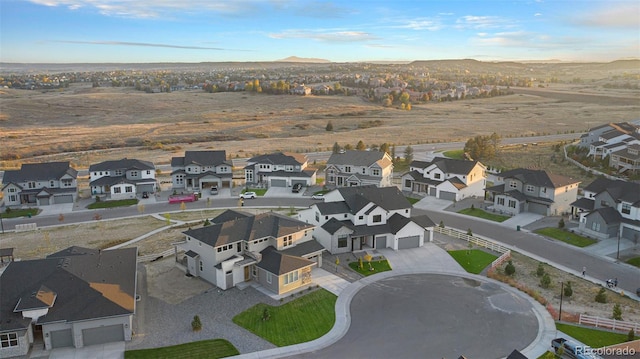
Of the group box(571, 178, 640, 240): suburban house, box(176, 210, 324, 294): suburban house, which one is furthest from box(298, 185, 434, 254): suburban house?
box(571, 178, 640, 240): suburban house

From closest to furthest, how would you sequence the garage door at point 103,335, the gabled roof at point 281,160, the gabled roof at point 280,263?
the garage door at point 103,335 → the gabled roof at point 280,263 → the gabled roof at point 281,160

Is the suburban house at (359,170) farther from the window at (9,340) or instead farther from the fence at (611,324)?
the window at (9,340)

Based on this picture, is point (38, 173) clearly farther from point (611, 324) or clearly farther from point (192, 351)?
point (611, 324)

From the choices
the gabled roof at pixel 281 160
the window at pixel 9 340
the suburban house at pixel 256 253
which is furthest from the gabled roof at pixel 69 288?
the gabled roof at pixel 281 160

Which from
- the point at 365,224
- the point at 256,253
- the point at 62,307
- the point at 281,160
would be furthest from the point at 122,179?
the point at 62,307

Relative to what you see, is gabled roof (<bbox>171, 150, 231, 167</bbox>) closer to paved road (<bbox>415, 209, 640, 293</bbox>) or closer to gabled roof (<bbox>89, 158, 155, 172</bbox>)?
gabled roof (<bbox>89, 158, 155, 172</bbox>)
